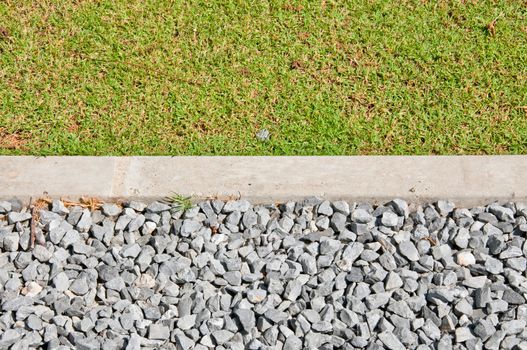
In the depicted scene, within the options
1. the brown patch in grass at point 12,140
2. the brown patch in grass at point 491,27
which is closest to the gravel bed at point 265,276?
the brown patch in grass at point 12,140

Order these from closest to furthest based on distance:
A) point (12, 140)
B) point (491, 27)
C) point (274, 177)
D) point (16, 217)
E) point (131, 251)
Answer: point (131, 251)
point (16, 217)
point (274, 177)
point (12, 140)
point (491, 27)

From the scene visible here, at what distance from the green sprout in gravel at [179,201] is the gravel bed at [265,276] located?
1.1 inches

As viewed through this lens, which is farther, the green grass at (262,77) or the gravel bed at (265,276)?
the green grass at (262,77)

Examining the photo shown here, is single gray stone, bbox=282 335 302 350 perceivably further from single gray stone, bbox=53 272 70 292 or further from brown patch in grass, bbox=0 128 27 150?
brown patch in grass, bbox=0 128 27 150

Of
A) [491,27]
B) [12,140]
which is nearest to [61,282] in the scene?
[12,140]

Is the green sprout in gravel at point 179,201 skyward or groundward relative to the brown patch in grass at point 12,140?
skyward

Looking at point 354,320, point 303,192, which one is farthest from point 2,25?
point 354,320

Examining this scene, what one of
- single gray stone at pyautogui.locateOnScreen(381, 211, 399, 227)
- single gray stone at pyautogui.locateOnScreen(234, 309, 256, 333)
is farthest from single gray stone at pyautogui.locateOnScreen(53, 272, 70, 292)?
single gray stone at pyautogui.locateOnScreen(381, 211, 399, 227)

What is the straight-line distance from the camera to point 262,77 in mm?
4348

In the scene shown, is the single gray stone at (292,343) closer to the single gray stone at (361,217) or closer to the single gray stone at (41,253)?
the single gray stone at (361,217)

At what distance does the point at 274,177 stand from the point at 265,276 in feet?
1.88

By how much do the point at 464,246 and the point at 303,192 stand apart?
0.80m

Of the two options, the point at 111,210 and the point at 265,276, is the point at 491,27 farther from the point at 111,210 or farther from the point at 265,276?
the point at 111,210

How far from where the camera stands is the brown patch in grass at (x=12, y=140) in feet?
13.1
